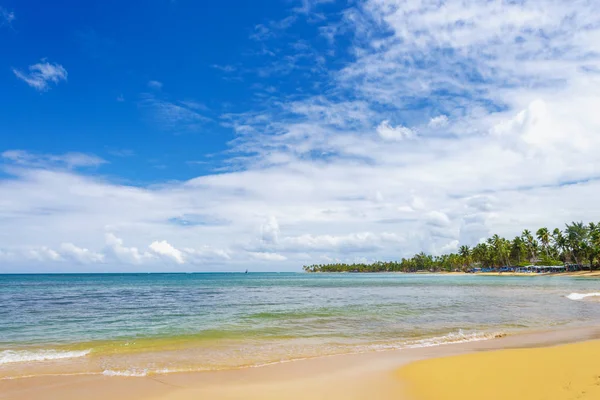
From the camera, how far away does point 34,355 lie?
13719mm

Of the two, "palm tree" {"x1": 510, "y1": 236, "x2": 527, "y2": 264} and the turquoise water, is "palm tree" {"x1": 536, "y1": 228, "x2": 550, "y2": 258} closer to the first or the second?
"palm tree" {"x1": 510, "y1": 236, "x2": 527, "y2": 264}

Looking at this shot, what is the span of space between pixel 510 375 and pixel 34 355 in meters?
15.2

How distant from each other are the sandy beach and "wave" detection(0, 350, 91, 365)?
298cm

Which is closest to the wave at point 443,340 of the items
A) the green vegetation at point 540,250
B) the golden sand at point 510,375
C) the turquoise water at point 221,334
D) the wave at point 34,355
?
the turquoise water at point 221,334

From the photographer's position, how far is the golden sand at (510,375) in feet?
27.3

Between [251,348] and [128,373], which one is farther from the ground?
[128,373]

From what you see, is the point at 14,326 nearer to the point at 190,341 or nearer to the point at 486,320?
the point at 190,341

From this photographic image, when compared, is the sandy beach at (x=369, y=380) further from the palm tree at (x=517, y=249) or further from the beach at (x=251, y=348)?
the palm tree at (x=517, y=249)

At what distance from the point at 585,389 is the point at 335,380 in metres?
5.44

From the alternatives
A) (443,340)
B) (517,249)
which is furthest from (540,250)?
(443,340)

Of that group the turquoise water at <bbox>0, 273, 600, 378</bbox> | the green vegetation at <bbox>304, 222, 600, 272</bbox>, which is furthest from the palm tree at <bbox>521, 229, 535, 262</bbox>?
the turquoise water at <bbox>0, 273, 600, 378</bbox>

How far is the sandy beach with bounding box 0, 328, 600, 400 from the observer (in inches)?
346

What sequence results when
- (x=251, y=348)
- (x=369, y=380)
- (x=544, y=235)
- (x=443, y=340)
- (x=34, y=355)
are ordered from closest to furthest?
(x=369, y=380) → (x=34, y=355) → (x=251, y=348) → (x=443, y=340) → (x=544, y=235)

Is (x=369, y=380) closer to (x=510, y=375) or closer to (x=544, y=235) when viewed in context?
(x=510, y=375)
